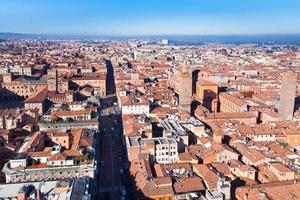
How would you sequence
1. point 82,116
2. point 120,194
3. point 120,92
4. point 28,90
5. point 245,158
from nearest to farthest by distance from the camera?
point 120,194, point 245,158, point 82,116, point 120,92, point 28,90

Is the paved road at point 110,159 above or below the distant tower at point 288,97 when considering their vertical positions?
below

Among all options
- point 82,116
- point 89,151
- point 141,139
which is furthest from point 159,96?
point 89,151

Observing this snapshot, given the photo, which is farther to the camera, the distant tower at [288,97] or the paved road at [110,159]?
the distant tower at [288,97]

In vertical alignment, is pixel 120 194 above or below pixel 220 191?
below

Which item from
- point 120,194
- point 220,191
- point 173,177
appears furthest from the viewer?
point 120,194

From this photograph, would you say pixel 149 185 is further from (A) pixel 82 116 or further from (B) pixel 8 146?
(A) pixel 82 116

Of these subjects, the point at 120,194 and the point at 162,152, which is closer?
the point at 120,194

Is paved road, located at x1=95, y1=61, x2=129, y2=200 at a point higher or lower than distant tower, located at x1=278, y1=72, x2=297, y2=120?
lower

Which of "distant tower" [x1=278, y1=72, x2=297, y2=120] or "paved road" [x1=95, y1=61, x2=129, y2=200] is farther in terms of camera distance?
"distant tower" [x1=278, y1=72, x2=297, y2=120]

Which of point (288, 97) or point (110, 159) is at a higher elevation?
point (288, 97)

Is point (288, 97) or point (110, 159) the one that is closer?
point (110, 159)
